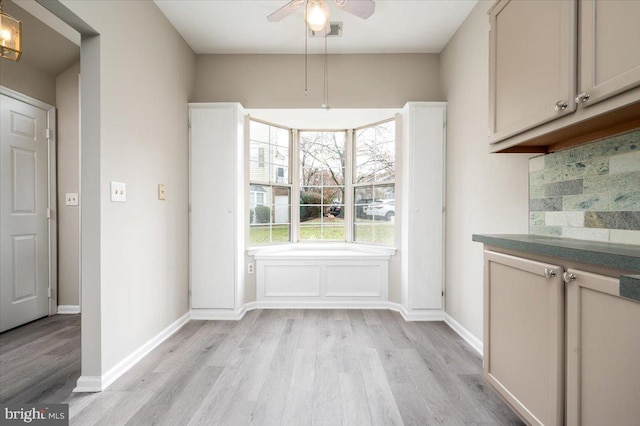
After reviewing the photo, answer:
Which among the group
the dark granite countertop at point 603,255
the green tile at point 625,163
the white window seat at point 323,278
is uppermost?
the green tile at point 625,163

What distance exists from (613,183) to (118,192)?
287 centimetres

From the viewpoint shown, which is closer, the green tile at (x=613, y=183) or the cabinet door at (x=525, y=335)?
the cabinet door at (x=525, y=335)

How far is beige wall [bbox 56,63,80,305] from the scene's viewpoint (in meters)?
3.40

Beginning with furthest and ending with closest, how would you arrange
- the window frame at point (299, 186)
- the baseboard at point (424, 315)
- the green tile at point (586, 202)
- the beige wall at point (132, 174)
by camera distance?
the window frame at point (299, 186)
the baseboard at point (424, 315)
the beige wall at point (132, 174)
the green tile at point (586, 202)

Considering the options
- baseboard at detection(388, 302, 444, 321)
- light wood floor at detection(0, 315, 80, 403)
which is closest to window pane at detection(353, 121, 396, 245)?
baseboard at detection(388, 302, 444, 321)

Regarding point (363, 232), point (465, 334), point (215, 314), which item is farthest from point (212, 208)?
point (465, 334)

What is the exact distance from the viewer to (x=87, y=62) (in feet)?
6.50

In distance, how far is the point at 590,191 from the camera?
61.5 inches

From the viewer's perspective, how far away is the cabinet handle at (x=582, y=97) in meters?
1.21

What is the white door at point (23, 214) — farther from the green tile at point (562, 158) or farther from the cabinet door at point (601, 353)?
the green tile at point (562, 158)

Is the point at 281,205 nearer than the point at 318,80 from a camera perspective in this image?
No

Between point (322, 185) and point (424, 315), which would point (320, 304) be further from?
point (322, 185)

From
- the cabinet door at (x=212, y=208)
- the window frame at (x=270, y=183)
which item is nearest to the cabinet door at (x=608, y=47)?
the cabinet door at (x=212, y=208)

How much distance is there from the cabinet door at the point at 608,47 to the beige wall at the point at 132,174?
101 inches
